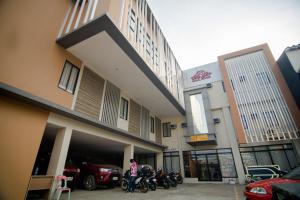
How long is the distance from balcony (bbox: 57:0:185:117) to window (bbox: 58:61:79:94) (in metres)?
0.76

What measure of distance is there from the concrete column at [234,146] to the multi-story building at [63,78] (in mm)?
7666

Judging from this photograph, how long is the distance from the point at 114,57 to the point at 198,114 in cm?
1056

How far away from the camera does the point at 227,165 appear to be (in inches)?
517

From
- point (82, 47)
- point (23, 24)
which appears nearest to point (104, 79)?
point (82, 47)

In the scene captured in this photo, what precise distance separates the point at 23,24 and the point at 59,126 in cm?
425

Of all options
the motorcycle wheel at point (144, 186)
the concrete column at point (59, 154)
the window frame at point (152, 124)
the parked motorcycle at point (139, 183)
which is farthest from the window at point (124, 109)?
the window frame at point (152, 124)

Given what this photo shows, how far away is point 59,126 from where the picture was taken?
6.36m

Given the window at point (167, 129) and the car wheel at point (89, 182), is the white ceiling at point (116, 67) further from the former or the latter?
the car wheel at point (89, 182)

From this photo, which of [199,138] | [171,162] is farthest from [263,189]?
[171,162]

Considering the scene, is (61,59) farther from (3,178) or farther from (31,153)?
(3,178)

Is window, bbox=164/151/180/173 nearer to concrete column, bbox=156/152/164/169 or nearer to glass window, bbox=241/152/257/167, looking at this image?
concrete column, bbox=156/152/164/169

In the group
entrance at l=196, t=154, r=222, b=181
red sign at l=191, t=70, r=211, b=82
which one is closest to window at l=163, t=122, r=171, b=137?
entrance at l=196, t=154, r=222, b=181

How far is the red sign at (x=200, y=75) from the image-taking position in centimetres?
1728

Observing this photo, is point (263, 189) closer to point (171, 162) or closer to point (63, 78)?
point (63, 78)
